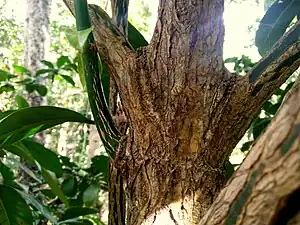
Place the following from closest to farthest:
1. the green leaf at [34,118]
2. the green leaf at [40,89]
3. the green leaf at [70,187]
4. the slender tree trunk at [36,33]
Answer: the green leaf at [34,118] → the green leaf at [70,187] → the green leaf at [40,89] → the slender tree trunk at [36,33]

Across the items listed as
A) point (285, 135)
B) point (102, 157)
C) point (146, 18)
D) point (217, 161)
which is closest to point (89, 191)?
point (102, 157)

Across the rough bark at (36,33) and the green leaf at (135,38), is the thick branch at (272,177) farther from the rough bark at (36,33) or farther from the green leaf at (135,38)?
the rough bark at (36,33)

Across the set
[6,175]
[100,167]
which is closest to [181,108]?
[6,175]

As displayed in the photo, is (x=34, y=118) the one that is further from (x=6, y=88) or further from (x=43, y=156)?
(x=6, y=88)

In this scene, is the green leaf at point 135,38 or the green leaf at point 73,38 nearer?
the green leaf at point 73,38

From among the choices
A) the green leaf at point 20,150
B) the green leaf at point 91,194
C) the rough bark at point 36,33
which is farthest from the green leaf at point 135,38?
the rough bark at point 36,33

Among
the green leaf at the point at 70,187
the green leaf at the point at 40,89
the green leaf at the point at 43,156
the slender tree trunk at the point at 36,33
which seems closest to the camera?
the green leaf at the point at 43,156

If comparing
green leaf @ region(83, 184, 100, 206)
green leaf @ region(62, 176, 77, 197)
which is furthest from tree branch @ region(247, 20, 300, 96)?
green leaf @ region(62, 176, 77, 197)
